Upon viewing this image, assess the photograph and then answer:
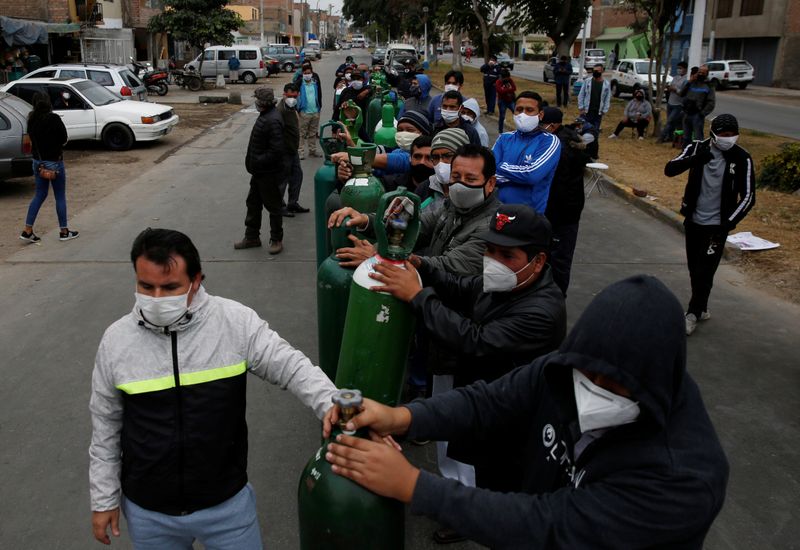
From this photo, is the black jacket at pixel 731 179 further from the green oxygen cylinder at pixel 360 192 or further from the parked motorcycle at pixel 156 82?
the parked motorcycle at pixel 156 82

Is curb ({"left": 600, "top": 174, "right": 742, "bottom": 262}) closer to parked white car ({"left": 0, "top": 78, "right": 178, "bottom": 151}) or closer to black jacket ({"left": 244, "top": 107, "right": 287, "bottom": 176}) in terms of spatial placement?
black jacket ({"left": 244, "top": 107, "right": 287, "bottom": 176})

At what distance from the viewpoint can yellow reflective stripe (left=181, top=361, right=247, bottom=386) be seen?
2.23 metres

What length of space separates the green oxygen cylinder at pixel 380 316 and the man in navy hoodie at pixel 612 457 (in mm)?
619

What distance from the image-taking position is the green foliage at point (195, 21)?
31594 mm

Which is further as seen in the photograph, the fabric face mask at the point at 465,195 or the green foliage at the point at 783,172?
the green foliage at the point at 783,172

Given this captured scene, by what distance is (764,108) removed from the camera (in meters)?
26.2

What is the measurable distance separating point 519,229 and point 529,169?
9.54 ft

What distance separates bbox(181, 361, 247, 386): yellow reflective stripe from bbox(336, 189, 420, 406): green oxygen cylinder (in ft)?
1.19

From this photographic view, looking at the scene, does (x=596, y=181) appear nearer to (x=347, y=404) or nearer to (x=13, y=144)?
(x=13, y=144)

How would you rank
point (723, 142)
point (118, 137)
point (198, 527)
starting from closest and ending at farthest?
point (198, 527)
point (723, 142)
point (118, 137)

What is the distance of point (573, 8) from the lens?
29500 mm

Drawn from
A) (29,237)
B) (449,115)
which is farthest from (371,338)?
(29,237)

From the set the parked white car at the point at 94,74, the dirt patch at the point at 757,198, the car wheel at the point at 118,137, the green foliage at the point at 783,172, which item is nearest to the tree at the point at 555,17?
the dirt patch at the point at 757,198

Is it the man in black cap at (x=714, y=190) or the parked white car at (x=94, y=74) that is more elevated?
the parked white car at (x=94, y=74)
